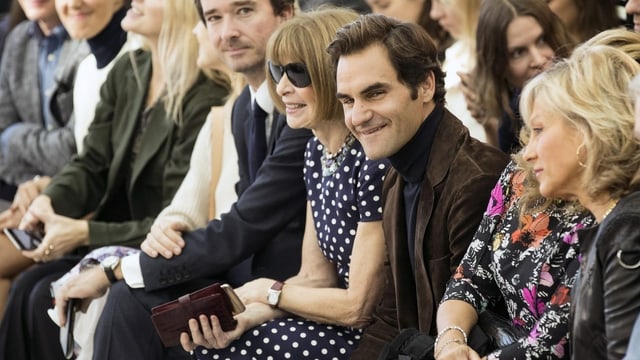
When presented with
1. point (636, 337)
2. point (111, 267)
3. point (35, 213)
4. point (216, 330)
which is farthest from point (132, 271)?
point (636, 337)

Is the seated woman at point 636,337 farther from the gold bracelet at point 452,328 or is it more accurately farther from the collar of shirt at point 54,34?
the collar of shirt at point 54,34

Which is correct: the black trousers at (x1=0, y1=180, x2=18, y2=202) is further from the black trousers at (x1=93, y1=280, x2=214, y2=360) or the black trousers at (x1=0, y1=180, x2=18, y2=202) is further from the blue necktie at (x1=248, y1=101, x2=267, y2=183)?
the blue necktie at (x1=248, y1=101, x2=267, y2=183)

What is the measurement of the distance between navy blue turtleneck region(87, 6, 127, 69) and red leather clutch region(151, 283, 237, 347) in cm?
219

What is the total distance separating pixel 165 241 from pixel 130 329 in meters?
0.34

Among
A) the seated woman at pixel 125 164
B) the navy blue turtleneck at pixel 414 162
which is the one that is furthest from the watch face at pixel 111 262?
the navy blue turtleneck at pixel 414 162

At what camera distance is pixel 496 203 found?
10.8 ft

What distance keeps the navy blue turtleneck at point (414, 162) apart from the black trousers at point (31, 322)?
2120mm

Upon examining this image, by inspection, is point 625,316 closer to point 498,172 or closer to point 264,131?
point 498,172

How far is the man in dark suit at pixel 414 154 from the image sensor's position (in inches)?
136

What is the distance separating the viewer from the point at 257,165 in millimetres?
4523

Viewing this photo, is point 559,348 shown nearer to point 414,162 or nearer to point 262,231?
point 414,162

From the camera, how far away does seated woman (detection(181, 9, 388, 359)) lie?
3.81 m

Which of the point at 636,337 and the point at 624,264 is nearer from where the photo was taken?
the point at 636,337

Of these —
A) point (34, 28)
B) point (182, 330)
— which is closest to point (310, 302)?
point (182, 330)
